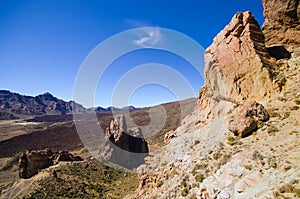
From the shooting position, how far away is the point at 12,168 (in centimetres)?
6012

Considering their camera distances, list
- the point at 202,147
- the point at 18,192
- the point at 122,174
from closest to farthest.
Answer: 1. the point at 202,147
2. the point at 18,192
3. the point at 122,174

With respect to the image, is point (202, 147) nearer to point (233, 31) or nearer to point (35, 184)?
point (233, 31)

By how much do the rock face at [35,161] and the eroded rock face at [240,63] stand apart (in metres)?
36.2

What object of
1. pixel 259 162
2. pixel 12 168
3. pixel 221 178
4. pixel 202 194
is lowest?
pixel 12 168

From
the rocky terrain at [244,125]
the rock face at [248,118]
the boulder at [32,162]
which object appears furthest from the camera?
the boulder at [32,162]

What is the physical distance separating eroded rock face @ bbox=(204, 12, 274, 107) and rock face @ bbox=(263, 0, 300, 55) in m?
3.04

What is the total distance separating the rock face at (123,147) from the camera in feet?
147

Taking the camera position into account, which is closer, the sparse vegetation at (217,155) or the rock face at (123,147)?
the sparse vegetation at (217,155)

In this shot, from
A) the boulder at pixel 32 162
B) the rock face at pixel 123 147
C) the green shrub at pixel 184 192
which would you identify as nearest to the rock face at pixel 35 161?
the boulder at pixel 32 162

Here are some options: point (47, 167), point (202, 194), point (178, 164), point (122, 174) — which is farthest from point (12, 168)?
point (202, 194)

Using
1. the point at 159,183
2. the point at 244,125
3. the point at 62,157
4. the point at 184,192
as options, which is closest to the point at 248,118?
the point at 244,125

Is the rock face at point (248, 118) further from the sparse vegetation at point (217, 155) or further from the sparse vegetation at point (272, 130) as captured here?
the sparse vegetation at point (217, 155)

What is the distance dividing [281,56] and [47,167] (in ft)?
135

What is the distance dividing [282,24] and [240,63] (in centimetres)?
689
